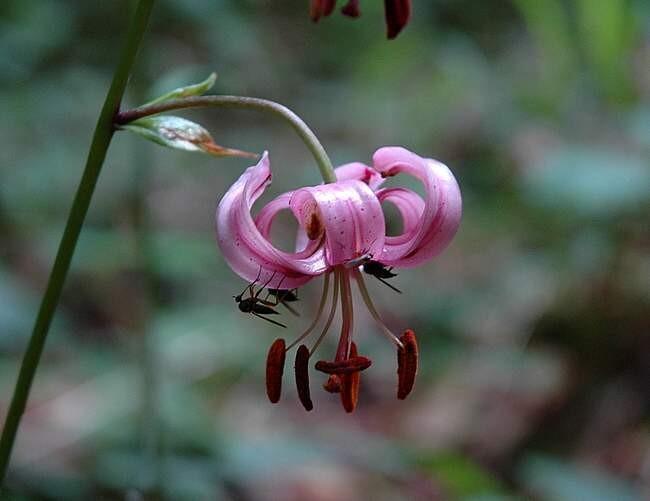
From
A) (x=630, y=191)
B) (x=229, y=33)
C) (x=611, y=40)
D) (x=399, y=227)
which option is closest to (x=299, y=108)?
(x=399, y=227)

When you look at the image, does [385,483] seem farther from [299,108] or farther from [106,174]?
[299,108]

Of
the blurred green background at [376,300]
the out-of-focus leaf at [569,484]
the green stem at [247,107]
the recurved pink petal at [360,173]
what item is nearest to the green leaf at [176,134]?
the green stem at [247,107]

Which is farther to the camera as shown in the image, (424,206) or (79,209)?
(424,206)

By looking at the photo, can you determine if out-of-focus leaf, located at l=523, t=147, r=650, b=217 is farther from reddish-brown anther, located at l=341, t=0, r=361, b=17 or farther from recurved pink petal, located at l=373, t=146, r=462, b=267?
reddish-brown anther, located at l=341, t=0, r=361, b=17

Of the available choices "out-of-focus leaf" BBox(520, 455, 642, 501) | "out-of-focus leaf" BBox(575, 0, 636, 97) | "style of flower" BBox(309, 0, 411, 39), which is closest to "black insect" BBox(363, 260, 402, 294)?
"style of flower" BBox(309, 0, 411, 39)

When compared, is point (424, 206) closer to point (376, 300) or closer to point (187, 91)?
point (187, 91)

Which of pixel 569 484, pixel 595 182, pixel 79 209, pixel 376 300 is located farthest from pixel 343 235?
pixel 376 300
